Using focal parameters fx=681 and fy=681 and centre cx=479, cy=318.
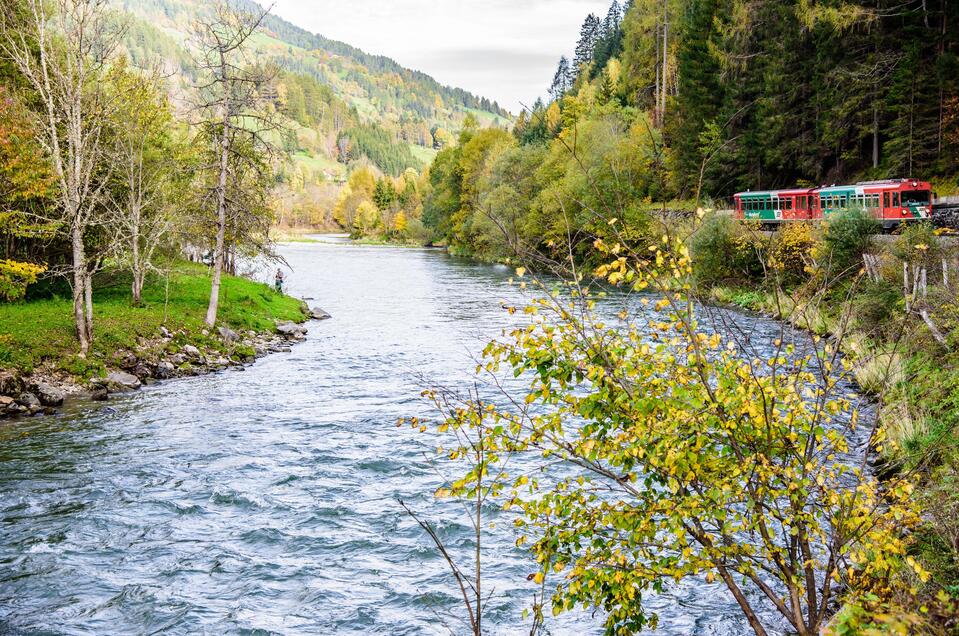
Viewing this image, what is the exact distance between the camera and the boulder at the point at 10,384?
62.0 ft

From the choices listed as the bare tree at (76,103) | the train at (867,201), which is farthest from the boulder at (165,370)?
the train at (867,201)

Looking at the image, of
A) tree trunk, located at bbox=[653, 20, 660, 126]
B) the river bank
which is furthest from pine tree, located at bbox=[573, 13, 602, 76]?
the river bank

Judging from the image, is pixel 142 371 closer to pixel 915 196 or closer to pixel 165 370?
pixel 165 370

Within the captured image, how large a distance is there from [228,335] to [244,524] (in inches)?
683

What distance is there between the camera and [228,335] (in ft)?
93.9

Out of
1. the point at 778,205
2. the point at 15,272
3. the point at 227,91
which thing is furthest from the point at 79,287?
the point at 778,205

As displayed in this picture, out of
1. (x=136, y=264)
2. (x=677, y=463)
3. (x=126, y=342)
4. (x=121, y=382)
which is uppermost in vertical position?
(x=136, y=264)

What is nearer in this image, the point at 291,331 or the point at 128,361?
the point at 128,361

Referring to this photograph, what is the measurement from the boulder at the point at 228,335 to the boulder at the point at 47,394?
28.6ft

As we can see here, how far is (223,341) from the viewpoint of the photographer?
28.0m

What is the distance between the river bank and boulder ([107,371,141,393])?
3 cm

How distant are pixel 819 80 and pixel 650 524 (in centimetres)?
5070

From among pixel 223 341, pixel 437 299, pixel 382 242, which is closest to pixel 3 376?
pixel 223 341

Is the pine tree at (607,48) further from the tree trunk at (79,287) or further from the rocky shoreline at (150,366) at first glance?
the tree trunk at (79,287)
